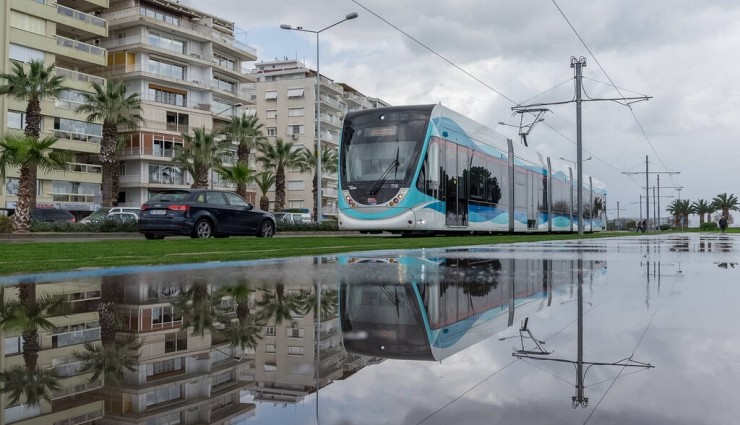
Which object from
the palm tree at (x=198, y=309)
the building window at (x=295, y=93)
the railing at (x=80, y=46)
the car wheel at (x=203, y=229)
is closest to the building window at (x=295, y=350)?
the palm tree at (x=198, y=309)

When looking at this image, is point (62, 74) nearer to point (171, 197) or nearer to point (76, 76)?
point (76, 76)

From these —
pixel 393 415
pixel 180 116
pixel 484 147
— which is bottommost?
pixel 393 415

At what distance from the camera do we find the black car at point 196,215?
763 inches

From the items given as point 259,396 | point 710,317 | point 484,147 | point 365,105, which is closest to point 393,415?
point 259,396

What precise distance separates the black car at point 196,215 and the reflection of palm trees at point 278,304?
1426 cm

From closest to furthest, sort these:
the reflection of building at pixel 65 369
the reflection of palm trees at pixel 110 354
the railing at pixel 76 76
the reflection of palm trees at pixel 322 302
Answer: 1. the reflection of building at pixel 65 369
2. the reflection of palm trees at pixel 110 354
3. the reflection of palm trees at pixel 322 302
4. the railing at pixel 76 76

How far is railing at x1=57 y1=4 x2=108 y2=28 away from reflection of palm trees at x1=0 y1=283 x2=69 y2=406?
51899 mm

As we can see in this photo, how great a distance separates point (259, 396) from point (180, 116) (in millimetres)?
62107

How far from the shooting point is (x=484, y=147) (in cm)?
2473

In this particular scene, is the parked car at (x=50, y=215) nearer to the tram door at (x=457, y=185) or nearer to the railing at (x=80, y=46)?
the railing at (x=80, y=46)

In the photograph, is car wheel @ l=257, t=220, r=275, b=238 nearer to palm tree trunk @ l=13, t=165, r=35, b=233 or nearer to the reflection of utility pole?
palm tree trunk @ l=13, t=165, r=35, b=233

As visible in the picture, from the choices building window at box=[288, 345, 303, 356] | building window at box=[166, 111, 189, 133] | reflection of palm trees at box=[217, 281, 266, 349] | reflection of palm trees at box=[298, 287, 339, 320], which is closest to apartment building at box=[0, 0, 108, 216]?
building window at box=[166, 111, 189, 133]

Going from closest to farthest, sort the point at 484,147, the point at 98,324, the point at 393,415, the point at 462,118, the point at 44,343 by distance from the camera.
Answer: the point at 393,415
the point at 44,343
the point at 98,324
the point at 462,118
the point at 484,147

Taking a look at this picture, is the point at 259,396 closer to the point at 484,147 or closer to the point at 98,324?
the point at 98,324
